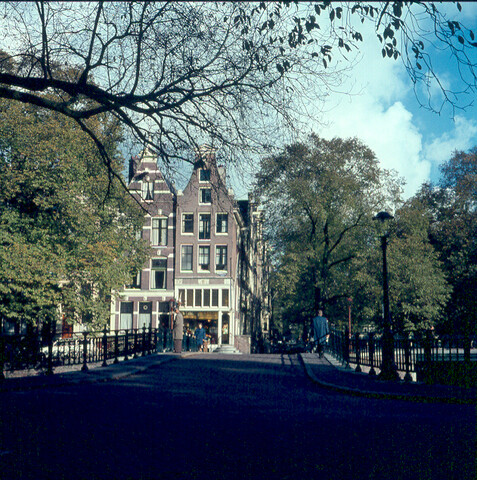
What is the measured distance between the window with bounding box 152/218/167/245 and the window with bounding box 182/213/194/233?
5.74 ft

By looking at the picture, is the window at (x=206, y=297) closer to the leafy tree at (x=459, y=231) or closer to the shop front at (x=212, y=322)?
the shop front at (x=212, y=322)

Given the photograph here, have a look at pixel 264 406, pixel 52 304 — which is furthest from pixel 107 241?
pixel 264 406

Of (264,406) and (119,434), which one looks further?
(264,406)

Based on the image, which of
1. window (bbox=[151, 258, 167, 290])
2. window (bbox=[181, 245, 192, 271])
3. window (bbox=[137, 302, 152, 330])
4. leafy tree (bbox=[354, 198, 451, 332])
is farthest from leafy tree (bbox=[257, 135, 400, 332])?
window (bbox=[137, 302, 152, 330])

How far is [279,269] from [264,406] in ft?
104

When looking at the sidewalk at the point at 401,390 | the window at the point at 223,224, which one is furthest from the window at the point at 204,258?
the sidewalk at the point at 401,390

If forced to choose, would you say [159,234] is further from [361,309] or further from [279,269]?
[361,309]

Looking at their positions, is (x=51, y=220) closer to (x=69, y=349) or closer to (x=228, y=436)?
(x=69, y=349)

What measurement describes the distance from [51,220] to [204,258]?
896 inches

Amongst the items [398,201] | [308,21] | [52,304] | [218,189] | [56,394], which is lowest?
[56,394]

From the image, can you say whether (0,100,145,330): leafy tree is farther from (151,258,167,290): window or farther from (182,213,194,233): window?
(182,213,194,233): window

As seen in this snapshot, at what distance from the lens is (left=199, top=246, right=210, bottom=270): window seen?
49219mm

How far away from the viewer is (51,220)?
27.7 metres

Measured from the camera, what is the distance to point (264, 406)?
974 centimetres
